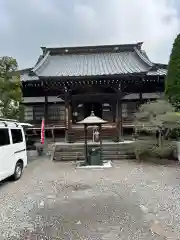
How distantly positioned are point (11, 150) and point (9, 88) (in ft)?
18.7

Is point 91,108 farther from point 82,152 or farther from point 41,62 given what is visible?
point 82,152

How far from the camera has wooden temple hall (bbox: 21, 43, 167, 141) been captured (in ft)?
53.7

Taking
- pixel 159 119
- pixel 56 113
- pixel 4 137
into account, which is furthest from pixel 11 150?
pixel 56 113

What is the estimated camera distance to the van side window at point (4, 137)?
25.4 ft

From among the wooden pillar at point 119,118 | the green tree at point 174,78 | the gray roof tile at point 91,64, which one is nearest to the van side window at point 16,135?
the wooden pillar at point 119,118

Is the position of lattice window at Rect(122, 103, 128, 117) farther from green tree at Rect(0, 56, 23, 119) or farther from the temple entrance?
green tree at Rect(0, 56, 23, 119)

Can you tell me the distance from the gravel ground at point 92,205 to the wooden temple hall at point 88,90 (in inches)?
283

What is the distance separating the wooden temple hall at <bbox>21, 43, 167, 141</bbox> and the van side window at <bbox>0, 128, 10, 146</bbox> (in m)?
8.05

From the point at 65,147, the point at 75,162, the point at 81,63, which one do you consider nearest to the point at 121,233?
the point at 75,162

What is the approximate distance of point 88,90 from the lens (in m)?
17.5

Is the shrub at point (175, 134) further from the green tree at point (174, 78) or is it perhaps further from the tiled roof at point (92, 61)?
the tiled roof at point (92, 61)

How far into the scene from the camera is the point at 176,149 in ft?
42.6

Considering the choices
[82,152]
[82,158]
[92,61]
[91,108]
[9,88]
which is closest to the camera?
[9,88]

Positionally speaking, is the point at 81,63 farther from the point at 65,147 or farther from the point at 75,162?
the point at 75,162
